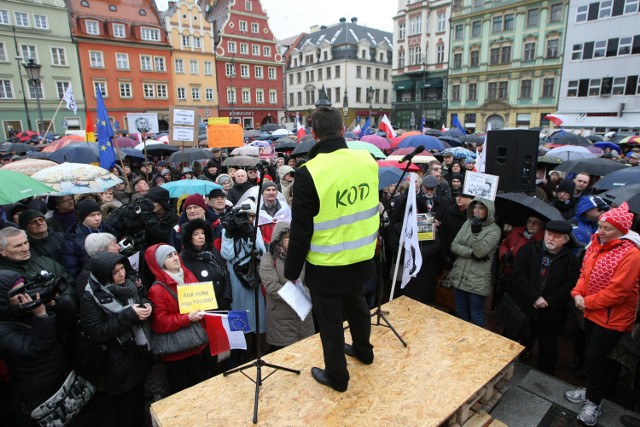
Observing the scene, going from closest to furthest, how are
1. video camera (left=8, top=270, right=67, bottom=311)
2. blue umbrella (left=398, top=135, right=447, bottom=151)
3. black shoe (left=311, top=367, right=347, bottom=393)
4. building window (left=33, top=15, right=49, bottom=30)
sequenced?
video camera (left=8, top=270, right=67, bottom=311) < black shoe (left=311, top=367, right=347, bottom=393) < blue umbrella (left=398, top=135, right=447, bottom=151) < building window (left=33, top=15, right=49, bottom=30)

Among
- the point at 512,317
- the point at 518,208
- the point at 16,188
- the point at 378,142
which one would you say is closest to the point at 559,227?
the point at 518,208

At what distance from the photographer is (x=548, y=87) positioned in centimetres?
3831

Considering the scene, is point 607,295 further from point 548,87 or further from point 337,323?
point 548,87

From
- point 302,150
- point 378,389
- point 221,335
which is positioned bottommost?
point 378,389

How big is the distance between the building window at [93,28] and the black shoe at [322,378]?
1683 inches

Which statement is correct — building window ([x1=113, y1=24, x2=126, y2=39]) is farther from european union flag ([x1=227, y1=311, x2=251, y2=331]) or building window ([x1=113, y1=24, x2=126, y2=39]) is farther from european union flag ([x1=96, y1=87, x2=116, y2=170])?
european union flag ([x1=227, y1=311, x2=251, y2=331])

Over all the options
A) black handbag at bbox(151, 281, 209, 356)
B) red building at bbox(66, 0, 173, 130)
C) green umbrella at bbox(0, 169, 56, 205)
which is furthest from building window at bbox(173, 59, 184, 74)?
black handbag at bbox(151, 281, 209, 356)

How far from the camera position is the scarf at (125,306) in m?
3.18

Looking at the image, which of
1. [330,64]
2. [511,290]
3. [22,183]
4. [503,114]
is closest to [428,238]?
[511,290]

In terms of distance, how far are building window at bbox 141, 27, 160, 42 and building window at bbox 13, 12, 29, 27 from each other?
9.44m

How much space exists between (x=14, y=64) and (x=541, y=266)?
1626 inches

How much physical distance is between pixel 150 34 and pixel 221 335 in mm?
43386

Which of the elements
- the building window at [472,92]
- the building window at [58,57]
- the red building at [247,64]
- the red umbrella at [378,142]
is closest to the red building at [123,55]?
the building window at [58,57]

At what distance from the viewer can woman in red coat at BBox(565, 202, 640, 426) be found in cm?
334
